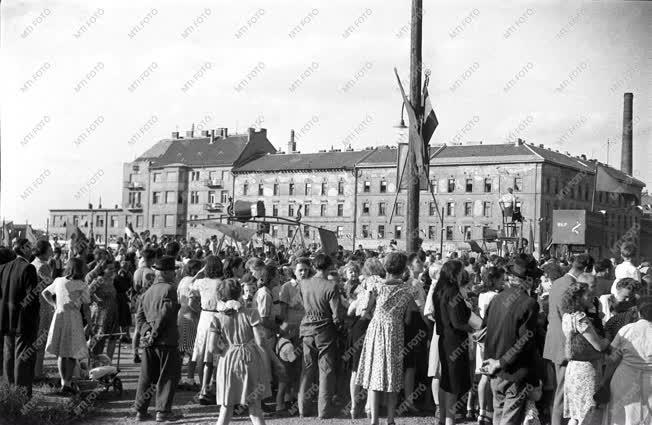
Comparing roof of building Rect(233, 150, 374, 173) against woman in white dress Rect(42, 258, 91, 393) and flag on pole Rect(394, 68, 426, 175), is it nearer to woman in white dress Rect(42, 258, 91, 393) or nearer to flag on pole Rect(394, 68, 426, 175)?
flag on pole Rect(394, 68, 426, 175)

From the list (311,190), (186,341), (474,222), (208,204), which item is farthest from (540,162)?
(186,341)

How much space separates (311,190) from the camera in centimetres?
9250

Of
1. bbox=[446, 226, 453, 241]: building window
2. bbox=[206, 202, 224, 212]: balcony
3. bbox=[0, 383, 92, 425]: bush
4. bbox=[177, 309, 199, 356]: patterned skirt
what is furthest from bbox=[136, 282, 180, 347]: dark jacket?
bbox=[206, 202, 224, 212]: balcony

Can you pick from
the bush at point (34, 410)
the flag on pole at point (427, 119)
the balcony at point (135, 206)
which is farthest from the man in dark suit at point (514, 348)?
the balcony at point (135, 206)

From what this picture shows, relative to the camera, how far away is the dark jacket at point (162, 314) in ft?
31.1

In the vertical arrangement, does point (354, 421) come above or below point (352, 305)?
below

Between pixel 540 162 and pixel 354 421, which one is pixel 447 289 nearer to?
pixel 354 421

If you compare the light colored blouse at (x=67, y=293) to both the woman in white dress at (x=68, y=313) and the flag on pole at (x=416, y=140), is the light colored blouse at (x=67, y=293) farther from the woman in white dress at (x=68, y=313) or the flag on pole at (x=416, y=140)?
the flag on pole at (x=416, y=140)

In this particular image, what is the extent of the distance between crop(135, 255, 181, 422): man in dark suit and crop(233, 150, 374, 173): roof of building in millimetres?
80230

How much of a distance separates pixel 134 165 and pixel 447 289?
104449 mm

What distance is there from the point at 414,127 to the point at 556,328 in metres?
7.38

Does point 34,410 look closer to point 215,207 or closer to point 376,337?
point 376,337

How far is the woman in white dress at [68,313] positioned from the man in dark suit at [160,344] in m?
1.31

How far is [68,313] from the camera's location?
1064cm
